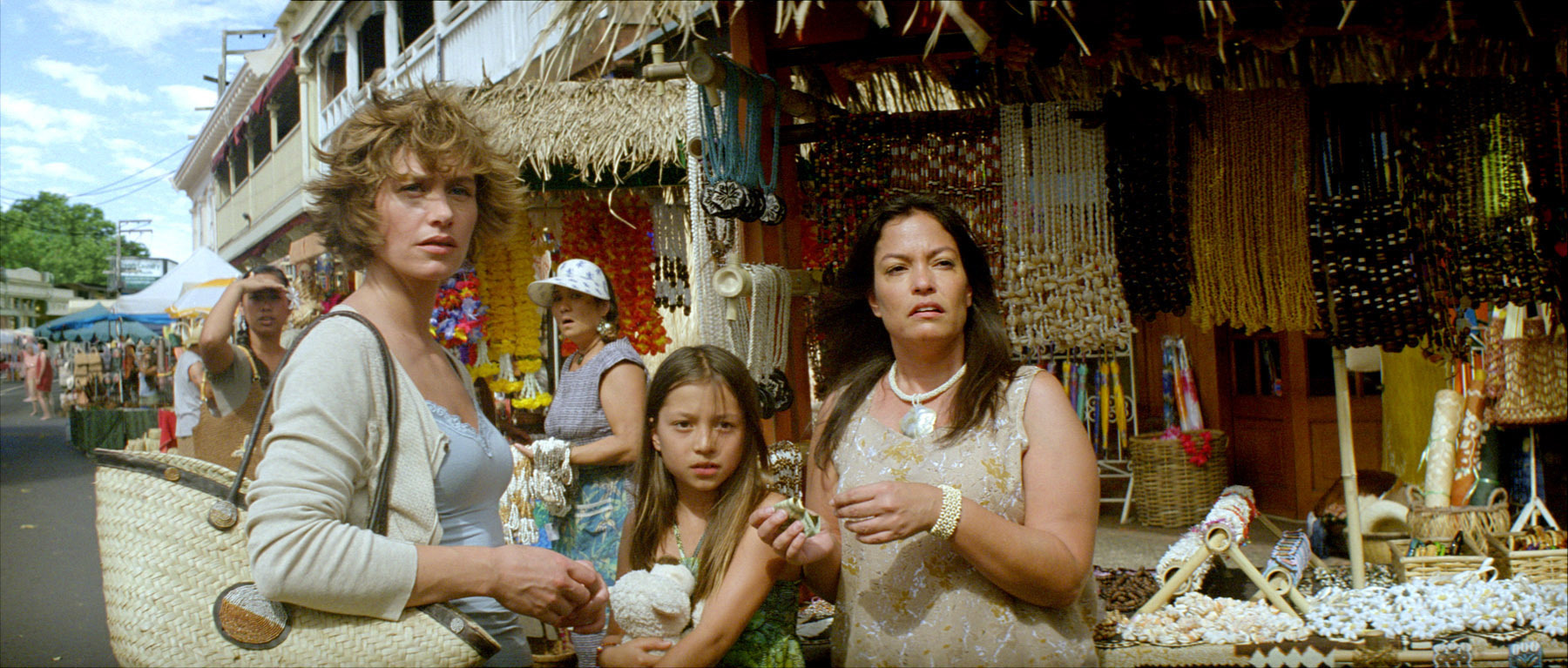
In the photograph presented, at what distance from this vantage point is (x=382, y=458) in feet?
4.46

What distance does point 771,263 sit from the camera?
2.93m

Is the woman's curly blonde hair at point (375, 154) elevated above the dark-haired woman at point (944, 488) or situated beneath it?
elevated above

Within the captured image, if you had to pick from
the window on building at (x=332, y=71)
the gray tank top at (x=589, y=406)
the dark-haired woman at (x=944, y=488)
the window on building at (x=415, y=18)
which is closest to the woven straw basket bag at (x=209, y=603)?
the dark-haired woman at (x=944, y=488)

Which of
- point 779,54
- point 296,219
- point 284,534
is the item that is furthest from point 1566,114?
point 296,219

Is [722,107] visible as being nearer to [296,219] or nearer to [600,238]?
[600,238]

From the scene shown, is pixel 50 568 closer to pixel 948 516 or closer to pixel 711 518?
pixel 711 518

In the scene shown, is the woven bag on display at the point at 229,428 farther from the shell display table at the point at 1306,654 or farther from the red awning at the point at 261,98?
the red awning at the point at 261,98

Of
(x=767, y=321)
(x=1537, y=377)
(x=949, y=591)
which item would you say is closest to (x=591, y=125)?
(x=767, y=321)

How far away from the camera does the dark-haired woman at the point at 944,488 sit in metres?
1.65

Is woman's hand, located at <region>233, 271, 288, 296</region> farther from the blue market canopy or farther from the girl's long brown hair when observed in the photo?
the blue market canopy

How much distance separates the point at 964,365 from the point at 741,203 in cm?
95

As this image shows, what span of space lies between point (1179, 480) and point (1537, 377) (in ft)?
7.79

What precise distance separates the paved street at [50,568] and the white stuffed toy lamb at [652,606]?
393cm

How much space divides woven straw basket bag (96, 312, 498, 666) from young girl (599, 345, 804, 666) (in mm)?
651
